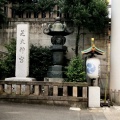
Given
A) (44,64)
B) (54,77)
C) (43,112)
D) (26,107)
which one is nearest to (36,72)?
(44,64)

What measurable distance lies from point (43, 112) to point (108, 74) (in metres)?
6.49

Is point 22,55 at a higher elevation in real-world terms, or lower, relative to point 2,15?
lower

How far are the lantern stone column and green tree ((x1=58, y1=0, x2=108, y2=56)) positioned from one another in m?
0.54

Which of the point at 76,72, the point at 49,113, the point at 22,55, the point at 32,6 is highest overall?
the point at 32,6

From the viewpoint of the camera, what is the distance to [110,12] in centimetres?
1560

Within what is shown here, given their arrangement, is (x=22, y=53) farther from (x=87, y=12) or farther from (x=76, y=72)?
(x=87, y=12)

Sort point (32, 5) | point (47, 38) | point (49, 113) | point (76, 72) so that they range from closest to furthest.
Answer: point (49, 113), point (76, 72), point (47, 38), point (32, 5)

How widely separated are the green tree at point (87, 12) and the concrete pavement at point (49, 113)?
527 centimetres

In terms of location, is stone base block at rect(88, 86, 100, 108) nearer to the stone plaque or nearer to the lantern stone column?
the lantern stone column

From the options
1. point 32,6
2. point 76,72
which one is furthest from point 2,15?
point 76,72

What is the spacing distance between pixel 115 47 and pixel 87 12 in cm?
247

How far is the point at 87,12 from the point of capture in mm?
14078

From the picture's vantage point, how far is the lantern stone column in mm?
13555

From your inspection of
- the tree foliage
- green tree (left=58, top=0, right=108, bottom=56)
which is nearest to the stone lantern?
green tree (left=58, top=0, right=108, bottom=56)
